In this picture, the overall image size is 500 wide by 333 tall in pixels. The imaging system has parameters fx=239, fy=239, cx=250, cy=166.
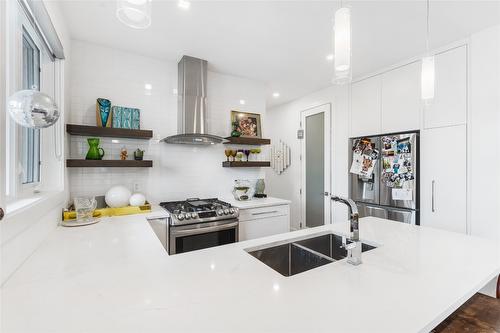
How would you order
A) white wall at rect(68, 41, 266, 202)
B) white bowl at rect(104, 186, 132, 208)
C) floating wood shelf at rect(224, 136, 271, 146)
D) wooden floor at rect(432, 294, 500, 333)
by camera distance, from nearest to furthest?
1. wooden floor at rect(432, 294, 500, 333)
2. white bowl at rect(104, 186, 132, 208)
3. white wall at rect(68, 41, 266, 202)
4. floating wood shelf at rect(224, 136, 271, 146)

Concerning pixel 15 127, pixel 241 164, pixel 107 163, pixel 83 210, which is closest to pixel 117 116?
pixel 107 163

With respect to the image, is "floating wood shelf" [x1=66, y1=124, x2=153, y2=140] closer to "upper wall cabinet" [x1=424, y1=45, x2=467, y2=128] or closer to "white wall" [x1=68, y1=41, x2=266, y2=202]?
"white wall" [x1=68, y1=41, x2=266, y2=202]

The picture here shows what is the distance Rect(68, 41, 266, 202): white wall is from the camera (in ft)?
8.14

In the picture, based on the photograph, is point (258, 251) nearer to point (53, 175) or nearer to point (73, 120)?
point (53, 175)

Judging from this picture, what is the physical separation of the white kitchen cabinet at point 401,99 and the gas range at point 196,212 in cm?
225

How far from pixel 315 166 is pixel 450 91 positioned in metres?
2.06

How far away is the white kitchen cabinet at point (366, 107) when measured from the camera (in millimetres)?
3203

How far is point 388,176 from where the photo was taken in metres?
2.90

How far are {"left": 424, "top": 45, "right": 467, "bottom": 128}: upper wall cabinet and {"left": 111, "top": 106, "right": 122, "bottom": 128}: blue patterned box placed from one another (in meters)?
3.38

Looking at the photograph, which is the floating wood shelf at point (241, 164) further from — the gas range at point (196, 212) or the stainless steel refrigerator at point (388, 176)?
the stainless steel refrigerator at point (388, 176)

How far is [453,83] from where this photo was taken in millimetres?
2496

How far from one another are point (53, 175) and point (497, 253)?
119 inches

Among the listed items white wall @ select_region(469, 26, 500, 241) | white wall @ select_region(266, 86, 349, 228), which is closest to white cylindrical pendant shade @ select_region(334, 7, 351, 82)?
white wall @ select_region(469, 26, 500, 241)

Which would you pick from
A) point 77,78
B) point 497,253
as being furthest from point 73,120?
point 497,253
